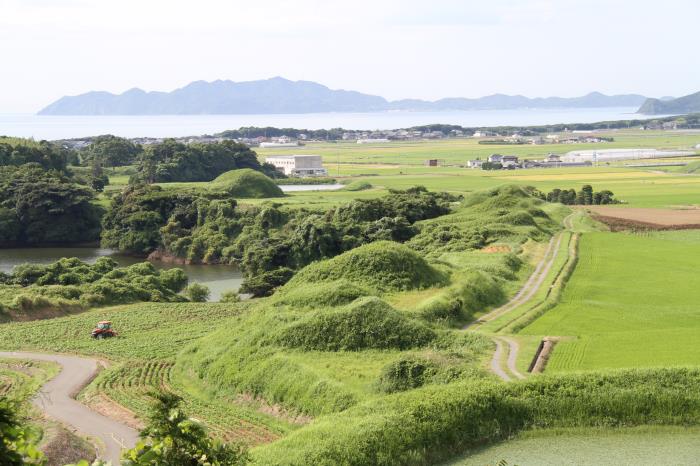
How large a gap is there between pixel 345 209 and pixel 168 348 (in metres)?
32.4

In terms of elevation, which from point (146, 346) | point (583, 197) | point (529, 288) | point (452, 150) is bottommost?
point (146, 346)

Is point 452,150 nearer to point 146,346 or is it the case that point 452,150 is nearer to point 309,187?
point 309,187

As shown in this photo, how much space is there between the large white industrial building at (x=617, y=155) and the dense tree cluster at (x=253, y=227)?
62.3 meters

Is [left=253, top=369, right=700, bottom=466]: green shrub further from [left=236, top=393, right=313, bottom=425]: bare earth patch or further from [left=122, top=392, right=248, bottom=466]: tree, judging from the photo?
[left=122, top=392, right=248, bottom=466]: tree

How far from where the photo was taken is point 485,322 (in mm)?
30047

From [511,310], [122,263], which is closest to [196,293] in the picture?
[122,263]

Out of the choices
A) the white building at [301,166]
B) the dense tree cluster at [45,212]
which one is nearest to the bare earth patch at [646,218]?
the dense tree cluster at [45,212]

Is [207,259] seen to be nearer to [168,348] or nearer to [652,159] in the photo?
[168,348]

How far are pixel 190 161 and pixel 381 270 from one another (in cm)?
7672

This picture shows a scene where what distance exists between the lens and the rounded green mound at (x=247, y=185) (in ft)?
282

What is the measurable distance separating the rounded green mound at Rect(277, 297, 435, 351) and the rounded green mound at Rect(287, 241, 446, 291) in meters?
6.91

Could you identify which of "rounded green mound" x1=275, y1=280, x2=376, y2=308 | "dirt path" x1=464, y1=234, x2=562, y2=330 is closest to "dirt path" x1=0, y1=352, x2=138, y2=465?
"rounded green mound" x1=275, y1=280, x2=376, y2=308

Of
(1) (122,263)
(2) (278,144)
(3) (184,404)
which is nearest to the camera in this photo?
(3) (184,404)

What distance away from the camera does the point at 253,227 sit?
66375 mm
